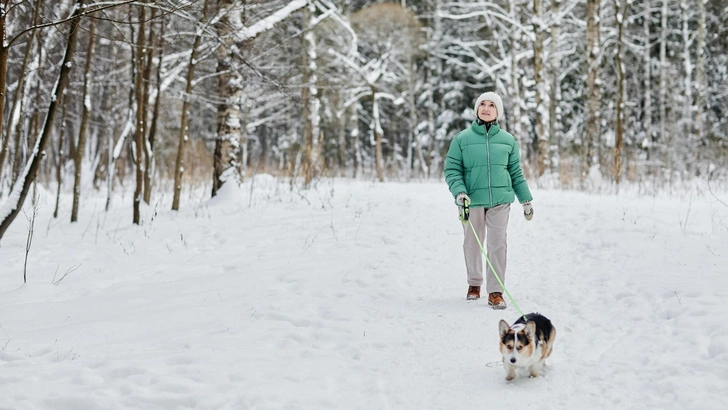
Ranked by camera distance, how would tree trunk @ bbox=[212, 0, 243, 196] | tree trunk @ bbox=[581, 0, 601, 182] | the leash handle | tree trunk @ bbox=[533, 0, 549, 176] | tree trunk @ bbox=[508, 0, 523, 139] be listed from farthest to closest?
1. tree trunk @ bbox=[508, 0, 523, 139]
2. tree trunk @ bbox=[533, 0, 549, 176]
3. tree trunk @ bbox=[581, 0, 601, 182]
4. tree trunk @ bbox=[212, 0, 243, 196]
5. the leash handle

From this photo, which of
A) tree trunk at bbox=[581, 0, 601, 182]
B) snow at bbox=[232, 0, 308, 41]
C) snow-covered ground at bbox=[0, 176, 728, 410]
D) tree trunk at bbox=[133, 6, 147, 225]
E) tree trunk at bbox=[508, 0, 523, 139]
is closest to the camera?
snow-covered ground at bbox=[0, 176, 728, 410]

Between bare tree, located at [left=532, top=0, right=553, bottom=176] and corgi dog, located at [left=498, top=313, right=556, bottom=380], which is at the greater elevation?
bare tree, located at [left=532, top=0, right=553, bottom=176]

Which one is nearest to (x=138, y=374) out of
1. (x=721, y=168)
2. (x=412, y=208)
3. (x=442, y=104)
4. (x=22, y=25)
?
(x=412, y=208)

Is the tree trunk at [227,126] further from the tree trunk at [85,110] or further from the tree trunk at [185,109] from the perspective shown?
the tree trunk at [85,110]

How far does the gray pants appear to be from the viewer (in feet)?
15.9

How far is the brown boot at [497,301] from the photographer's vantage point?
4727 millimetres

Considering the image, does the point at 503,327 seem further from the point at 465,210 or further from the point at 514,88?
the point at 514,88

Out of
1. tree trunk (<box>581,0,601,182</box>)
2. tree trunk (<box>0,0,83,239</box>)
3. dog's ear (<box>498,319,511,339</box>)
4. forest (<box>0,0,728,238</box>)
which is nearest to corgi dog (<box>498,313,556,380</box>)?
dog's ear (<box>498,319,511,339</box>)

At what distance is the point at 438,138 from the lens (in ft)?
96.0

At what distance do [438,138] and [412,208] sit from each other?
68.4ft

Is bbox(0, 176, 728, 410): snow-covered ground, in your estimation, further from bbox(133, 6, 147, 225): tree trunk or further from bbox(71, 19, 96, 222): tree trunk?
bbox(71, 19, 96, 222): tree trunk

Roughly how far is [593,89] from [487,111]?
9.05 m

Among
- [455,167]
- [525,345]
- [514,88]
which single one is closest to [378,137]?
[514,88]

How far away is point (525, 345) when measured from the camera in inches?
124
